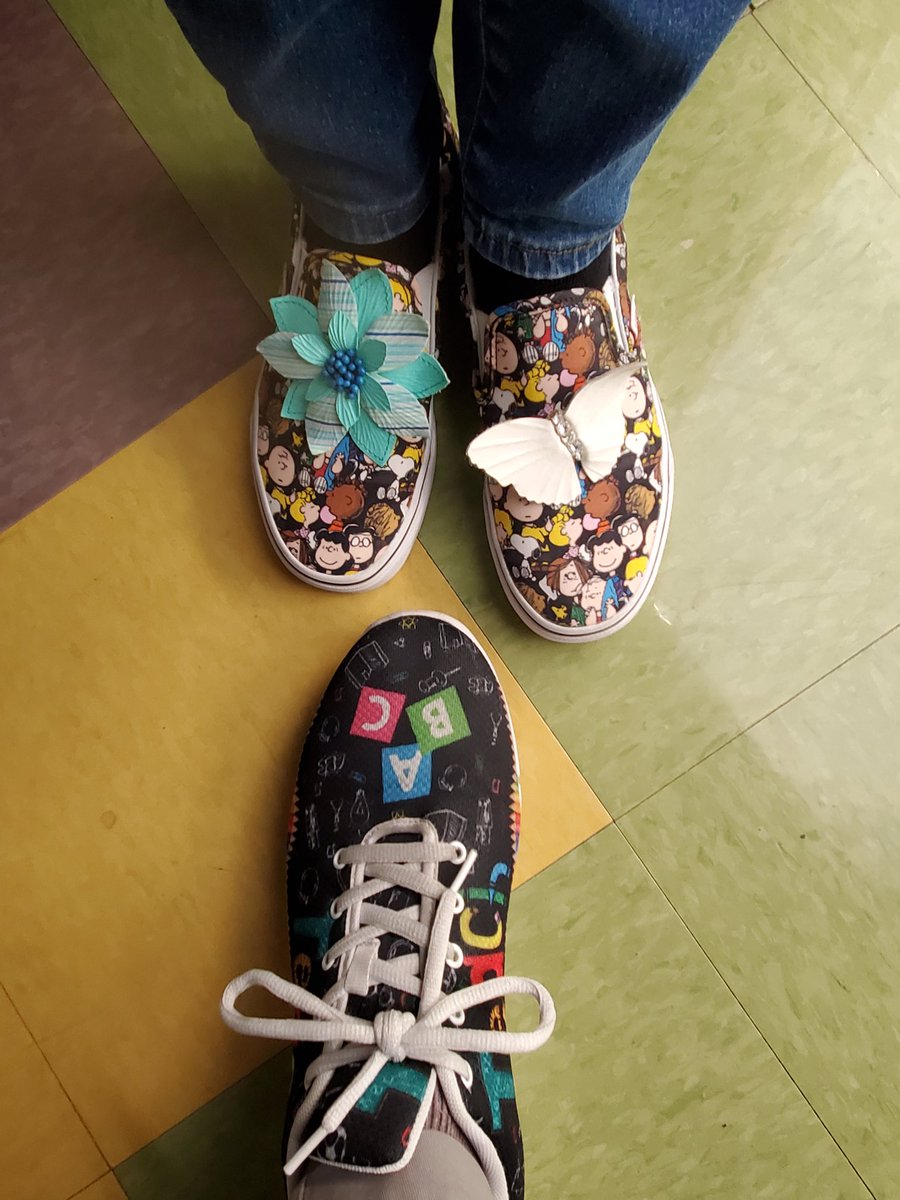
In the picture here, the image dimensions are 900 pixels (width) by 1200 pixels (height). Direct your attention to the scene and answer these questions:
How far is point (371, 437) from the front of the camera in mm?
651

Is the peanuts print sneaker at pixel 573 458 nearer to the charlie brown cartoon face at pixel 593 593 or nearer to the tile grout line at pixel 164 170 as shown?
the charlie brown cartoon face at pixel 593 593

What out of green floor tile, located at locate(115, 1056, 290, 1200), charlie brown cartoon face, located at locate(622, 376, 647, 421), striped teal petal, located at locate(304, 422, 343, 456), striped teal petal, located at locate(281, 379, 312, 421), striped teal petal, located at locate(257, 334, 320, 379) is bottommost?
green floor tile, located at locate(115, 1056, 290, 1200)

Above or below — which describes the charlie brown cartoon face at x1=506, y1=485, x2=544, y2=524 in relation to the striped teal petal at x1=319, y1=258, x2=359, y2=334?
below

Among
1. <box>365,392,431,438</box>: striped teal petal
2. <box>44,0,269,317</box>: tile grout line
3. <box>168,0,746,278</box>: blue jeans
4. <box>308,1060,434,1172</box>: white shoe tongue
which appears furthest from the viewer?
<box>44,0,269,317</box>: tile grout line

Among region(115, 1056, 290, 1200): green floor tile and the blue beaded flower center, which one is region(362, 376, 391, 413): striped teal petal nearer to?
the blue beaded flower center

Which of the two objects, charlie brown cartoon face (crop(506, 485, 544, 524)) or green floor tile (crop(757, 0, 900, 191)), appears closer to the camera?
charlie brown cartoon face (crop(506, 485, 544, 524))

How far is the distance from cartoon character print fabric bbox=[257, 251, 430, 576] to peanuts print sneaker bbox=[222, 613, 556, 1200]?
7 cm

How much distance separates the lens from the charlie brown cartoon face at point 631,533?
2.22 feet

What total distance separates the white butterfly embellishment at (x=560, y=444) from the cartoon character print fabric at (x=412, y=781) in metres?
0.14

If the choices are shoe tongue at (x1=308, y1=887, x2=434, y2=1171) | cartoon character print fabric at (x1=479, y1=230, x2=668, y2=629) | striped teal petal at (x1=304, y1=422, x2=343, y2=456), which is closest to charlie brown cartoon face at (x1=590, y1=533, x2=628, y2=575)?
cartoon character print fabric at (x1=479, y1=230, x2=668, y2=629)

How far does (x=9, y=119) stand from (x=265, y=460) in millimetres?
406

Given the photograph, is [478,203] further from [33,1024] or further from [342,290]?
[33,1024]

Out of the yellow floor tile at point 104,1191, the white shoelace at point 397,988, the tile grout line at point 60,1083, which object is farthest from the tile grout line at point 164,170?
the yellow floor tile at point 104,1191

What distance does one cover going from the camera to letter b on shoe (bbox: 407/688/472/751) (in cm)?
70
